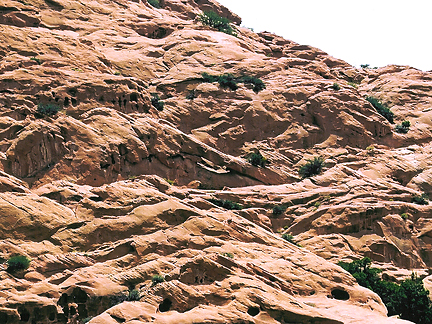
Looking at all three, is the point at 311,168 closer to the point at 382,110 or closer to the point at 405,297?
the point at 382,110

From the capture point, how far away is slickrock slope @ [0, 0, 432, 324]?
29.8 m

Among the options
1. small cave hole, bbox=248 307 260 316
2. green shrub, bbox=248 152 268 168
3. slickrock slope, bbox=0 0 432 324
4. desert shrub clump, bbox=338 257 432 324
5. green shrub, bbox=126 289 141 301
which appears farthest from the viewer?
green shrub, bbox=248 152 268 168

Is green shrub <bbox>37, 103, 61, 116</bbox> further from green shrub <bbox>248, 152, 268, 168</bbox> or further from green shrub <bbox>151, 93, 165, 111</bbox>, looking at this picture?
green shrub <bbox>248, 152, 268, 168</bbox>

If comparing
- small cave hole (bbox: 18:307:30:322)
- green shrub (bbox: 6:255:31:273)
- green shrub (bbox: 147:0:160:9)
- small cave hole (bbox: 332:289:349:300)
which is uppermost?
green shrub (bbox: 147:0:160:9)

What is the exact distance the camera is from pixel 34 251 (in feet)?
105

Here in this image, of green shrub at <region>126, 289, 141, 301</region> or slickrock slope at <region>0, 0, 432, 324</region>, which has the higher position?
slickrock slope at <region>0, 0, 432, 324</region>

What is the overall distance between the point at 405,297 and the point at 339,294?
16.4 feet

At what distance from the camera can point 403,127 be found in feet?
207

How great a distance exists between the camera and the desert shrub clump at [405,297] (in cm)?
3609

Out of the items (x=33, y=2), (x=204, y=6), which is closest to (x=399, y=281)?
(x=33, y=2)

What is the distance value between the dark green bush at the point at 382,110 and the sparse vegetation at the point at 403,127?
1.49 m

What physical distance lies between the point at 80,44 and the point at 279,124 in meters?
18.9

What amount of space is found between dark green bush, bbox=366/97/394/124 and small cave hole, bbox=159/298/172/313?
4220cm

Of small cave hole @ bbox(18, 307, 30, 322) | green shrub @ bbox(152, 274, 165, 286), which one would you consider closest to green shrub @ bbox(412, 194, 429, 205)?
green shrub @ bbox(152, 274, 165, 286)
